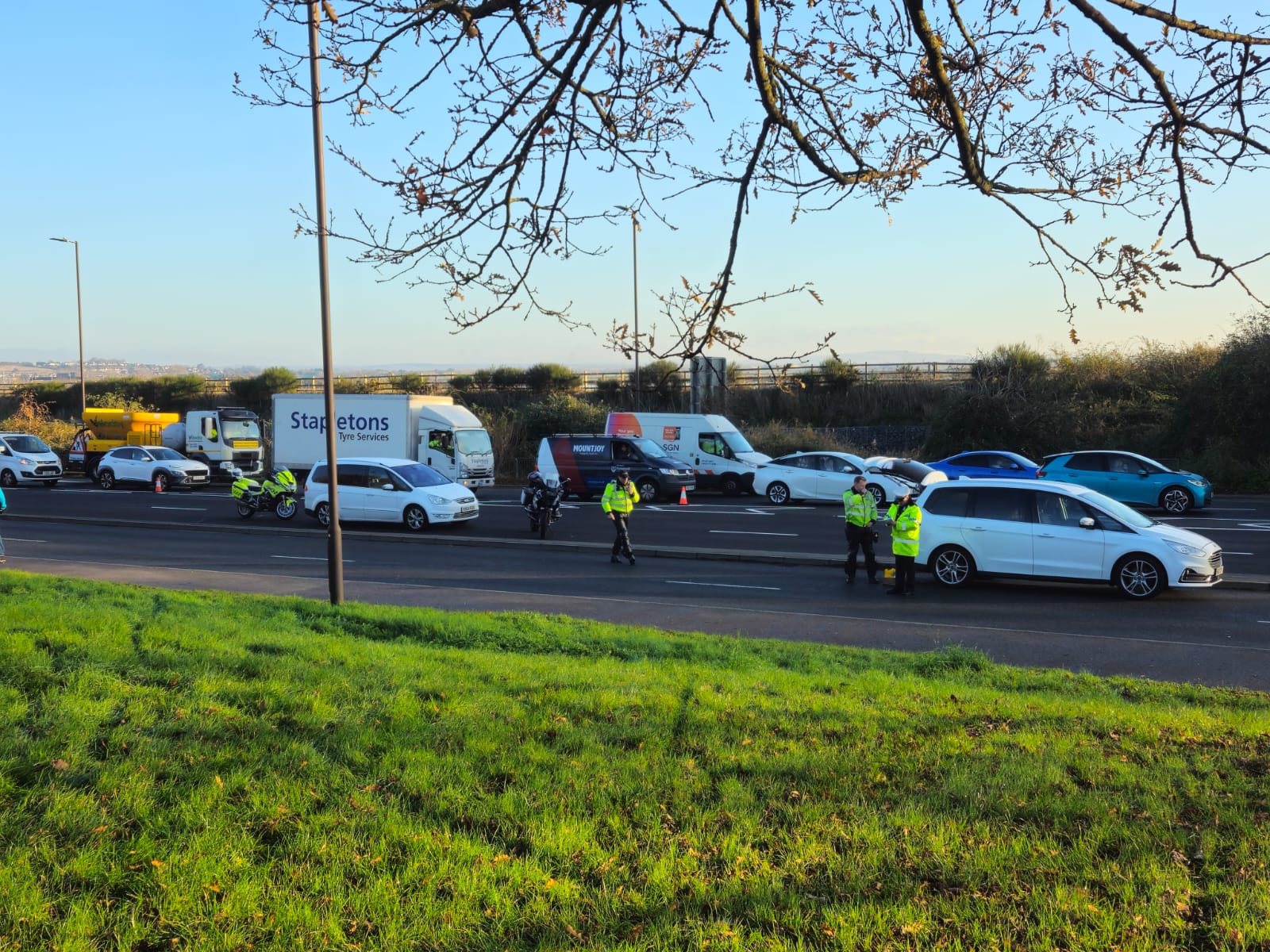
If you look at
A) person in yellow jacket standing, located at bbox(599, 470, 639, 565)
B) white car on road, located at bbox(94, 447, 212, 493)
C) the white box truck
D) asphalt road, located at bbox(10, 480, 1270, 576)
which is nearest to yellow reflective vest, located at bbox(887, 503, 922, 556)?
asphalt road, located at bbox(10, 480, 1270, 576)

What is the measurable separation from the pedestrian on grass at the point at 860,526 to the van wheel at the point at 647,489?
13744 mm

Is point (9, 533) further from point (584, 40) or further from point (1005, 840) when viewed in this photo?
point (1005, 840)

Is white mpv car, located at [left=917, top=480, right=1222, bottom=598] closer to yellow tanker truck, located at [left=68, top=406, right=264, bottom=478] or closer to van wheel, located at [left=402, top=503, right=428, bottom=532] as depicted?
van wheel, located at [left=402, top=503, right=428, bottom=532]

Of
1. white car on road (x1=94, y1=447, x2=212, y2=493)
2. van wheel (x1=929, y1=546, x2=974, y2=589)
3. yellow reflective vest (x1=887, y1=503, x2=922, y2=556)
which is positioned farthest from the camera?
white car on road (x1=94, y1=447, x2=212, y2=493)

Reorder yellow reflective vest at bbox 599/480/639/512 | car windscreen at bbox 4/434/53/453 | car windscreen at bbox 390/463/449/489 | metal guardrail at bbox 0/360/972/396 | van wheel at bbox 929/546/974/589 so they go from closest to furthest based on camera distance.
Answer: van wheel at bbox 929/546/974/589, yellow reflective vest at bbox 599/480/639/512, car windscreen at bbox 390/463/449/489, car windscreen at bbox 4/434/53/453, metal guardrail at bbox 0/360/972/396

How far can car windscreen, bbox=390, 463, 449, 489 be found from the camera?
2439 cm

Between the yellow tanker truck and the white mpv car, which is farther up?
the yellow tanker truck

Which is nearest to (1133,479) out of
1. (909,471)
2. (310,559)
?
(909,471)

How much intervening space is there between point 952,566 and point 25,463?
119ft

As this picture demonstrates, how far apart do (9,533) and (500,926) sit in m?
25.0

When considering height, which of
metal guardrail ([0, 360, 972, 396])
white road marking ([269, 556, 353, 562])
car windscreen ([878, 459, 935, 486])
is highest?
metal guardrail ([0, 360, 972, 396])

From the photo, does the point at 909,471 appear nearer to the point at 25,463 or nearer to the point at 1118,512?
the point at 1118,512

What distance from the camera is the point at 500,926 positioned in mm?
3760

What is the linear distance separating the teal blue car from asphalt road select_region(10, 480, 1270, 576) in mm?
440
